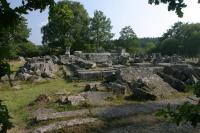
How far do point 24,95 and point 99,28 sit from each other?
58443 mm

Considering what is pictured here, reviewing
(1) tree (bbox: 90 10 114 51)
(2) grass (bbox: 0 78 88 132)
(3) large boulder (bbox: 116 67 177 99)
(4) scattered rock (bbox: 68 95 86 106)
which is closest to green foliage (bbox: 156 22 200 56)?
(1) tree (bbox: 90 10 114 51)

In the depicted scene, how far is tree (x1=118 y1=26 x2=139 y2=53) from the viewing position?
79062 millimetres

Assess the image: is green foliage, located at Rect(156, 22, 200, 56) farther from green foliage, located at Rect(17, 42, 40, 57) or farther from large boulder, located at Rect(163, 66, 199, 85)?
large boulder, located at Rect(163, 66, 199, 85)

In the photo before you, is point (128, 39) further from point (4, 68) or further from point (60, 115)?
point (4, 68)

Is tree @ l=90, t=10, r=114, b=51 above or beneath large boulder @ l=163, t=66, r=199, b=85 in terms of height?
above

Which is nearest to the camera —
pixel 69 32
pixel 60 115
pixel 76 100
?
pixel 60 115

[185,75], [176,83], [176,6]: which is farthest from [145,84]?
[176,6]

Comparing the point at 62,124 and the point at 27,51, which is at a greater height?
the point at 27,51

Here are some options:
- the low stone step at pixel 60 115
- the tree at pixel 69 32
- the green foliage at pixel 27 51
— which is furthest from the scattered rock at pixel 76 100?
the tree at pixel 69 32

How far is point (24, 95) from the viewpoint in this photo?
15906 mm

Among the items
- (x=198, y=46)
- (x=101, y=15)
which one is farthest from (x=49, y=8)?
(x=198, y=46)

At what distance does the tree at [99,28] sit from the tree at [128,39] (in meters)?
6.79

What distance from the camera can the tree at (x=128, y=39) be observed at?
7906cm

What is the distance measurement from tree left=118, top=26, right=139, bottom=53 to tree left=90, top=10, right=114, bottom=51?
6.79m
